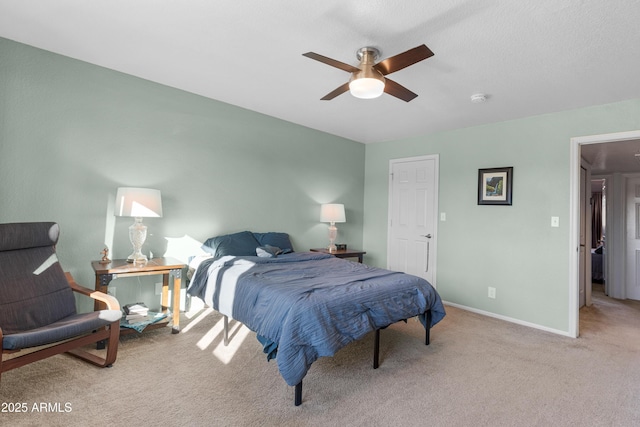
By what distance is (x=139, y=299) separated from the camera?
3.26 meters

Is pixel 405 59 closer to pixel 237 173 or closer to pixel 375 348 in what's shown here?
pixel 375 348

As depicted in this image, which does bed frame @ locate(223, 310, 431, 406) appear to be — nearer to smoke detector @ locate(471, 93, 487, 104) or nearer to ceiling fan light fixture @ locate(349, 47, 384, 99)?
ceiling fan light fixture @ locate(349, 47, 384, 99)

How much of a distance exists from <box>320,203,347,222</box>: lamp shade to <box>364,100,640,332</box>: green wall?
55.1 inches

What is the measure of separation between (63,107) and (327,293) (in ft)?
8.97

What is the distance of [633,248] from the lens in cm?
518

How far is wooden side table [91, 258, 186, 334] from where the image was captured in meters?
2.64

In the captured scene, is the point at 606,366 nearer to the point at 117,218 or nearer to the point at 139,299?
the point at 139,299

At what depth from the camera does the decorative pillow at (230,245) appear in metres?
3.50

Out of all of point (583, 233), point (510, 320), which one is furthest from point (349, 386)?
point (583, 233)

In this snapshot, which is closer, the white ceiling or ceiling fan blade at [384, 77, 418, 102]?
the white ceiling

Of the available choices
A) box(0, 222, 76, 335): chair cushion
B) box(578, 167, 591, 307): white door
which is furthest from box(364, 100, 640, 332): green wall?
box(0, 222, 76, 335): chair cushion

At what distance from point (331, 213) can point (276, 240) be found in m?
0.94

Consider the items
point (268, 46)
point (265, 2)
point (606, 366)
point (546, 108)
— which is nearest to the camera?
point (265, 2)

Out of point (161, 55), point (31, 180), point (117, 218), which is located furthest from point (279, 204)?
point (31, 180)
